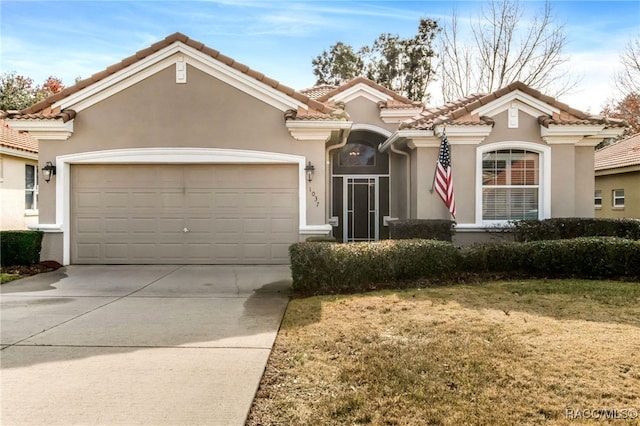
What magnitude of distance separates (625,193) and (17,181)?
79.8 feet

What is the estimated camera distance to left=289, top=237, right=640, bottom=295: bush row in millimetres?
8016

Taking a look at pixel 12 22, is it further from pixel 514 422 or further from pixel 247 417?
pixel 514 422

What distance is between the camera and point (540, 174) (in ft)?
38.3

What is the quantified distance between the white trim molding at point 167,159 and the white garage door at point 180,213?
0.82ft

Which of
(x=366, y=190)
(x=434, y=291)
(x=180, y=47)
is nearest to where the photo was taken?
(x=434, y=291)

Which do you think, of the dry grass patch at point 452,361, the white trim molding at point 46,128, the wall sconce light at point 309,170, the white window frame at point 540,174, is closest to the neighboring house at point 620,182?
the white window frame at point 540,174

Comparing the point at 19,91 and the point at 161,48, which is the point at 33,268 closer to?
the point at 161,48

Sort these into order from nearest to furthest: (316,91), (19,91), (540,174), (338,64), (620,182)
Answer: (540,174), (316,91), (620,182), (19,91), (338,64)

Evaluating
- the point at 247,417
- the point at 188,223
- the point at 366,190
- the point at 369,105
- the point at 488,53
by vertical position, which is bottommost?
the point at 247,417

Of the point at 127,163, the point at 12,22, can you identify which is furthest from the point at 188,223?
the point at 12,22

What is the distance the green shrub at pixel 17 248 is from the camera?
10492mm

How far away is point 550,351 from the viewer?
15.3 ft

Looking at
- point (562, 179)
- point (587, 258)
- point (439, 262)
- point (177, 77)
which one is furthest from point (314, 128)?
point (562, 179)

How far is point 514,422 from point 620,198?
64.1 ft
